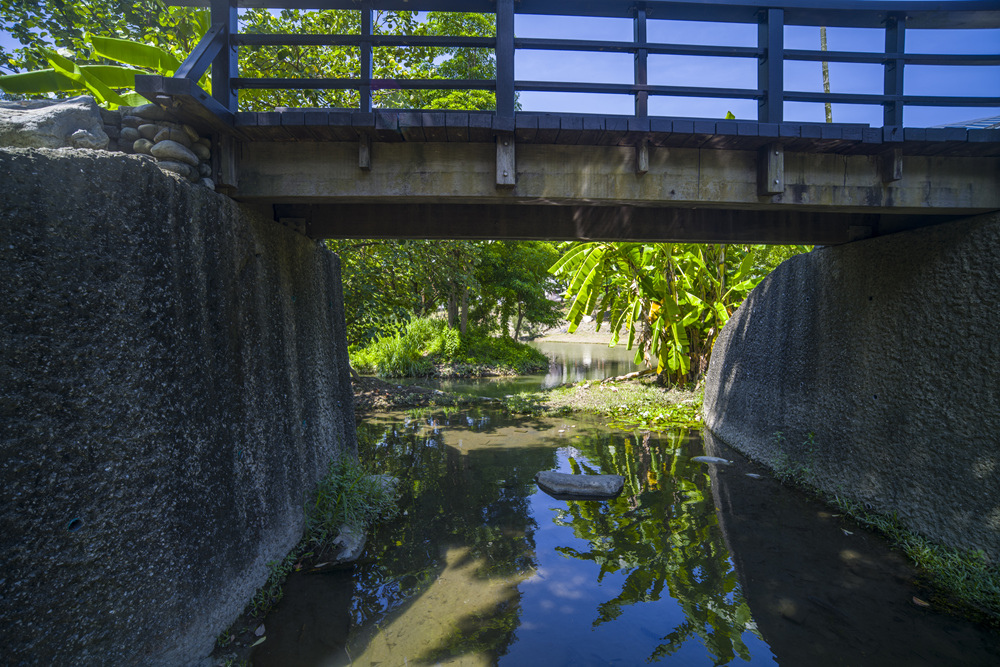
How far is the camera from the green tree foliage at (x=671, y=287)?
1370 centimetres

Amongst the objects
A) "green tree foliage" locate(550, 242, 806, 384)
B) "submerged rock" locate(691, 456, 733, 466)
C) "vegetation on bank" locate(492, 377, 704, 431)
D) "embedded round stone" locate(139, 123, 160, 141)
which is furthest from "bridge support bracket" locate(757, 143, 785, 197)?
"green tree foliage" locate(550, 242, 806, 384)

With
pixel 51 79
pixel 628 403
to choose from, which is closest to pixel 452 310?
pixel 628 403

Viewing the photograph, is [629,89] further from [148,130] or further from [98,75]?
[98,75]

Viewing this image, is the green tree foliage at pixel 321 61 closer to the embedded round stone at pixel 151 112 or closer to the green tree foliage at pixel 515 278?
the embedded round stone at pixel 151 112

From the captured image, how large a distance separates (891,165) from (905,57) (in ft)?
3.66

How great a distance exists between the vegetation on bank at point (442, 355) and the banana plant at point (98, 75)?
13.0 meters

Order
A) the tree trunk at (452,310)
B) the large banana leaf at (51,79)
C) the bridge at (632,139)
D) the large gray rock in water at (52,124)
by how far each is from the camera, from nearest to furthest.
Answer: the large gray rock in water at (52,124), the large banana leaf at (51,79), the bridge at (632,139), the tree trunk at (452,310)

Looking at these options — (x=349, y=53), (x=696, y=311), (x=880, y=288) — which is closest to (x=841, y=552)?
(x=880, y=288)

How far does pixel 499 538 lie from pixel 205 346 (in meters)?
3.70

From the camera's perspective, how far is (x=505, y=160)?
473cm

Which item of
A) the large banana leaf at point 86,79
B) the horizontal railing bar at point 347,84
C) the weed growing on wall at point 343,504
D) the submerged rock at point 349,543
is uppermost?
the horizontal railing bar at point 347,84

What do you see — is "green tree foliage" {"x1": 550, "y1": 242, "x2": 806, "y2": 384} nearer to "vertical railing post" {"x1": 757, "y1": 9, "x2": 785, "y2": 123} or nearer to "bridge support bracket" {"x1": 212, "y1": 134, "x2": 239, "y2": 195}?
"vertical railing post" {"x1": 757, "y1": 9, "x2": 785, "y2": 123}

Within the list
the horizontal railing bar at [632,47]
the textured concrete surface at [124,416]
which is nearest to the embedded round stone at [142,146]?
the textured concrete surface at [124,416]

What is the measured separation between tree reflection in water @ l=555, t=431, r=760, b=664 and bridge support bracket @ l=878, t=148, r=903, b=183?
4143 millimetres
